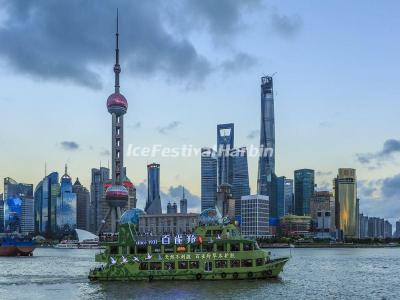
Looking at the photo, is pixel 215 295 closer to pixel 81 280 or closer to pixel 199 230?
pixel 199 230

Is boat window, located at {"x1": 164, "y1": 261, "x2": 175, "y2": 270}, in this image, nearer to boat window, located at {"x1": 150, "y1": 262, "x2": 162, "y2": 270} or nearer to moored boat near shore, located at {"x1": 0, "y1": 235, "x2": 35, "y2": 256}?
boat window, located at {"x1": 150, "y1": 262, "x2": 162, "y2": 270}

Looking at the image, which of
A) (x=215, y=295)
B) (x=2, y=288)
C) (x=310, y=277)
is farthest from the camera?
(x=310, y=277)

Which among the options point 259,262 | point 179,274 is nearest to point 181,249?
point 179,274

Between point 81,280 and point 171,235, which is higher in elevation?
point 171,235

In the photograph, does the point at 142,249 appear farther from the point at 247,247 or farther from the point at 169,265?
the point at 247,247

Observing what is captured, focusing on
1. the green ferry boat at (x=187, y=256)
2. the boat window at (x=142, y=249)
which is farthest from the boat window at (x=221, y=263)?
the boat window at (x=142, y=249)

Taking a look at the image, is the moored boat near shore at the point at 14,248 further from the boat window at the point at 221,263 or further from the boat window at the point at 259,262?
the boat window at the point at 259,262

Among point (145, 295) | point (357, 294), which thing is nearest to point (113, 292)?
point (145, 295)

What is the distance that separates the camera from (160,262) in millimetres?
69562

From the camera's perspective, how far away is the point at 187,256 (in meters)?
69.1

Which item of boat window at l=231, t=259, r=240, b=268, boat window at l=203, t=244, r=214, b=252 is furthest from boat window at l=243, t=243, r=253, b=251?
boat window at l=203, t=244, r=214, b=252

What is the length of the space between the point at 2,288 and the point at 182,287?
2323 cm

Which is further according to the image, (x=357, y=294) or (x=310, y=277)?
(x=310, y=277)

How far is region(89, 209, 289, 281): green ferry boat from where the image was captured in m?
68.9
